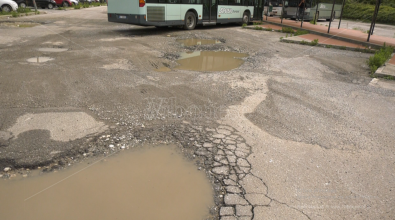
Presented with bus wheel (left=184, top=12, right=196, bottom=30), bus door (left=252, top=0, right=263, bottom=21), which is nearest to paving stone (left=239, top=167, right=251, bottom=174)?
bus wheel (left=184, top=12, right=196, bottom=30)

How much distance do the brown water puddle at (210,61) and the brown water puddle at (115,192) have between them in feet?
15.0

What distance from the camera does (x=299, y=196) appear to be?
120 inches

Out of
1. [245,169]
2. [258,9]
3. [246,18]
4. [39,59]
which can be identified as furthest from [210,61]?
[258,9]

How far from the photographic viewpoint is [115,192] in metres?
3.09

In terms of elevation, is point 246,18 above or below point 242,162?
above

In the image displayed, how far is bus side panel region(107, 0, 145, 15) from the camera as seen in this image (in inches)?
487

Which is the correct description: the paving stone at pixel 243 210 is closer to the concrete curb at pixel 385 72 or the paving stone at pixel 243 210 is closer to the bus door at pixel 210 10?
the concrete curb at pixel 385 72

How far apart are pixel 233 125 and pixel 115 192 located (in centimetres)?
216

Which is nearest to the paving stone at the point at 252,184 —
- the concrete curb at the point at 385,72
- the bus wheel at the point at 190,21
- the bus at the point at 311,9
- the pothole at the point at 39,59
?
the concrete curb at the point at 385,72

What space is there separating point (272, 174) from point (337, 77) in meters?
5.19

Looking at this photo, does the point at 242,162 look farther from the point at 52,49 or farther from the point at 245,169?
the point at 52,49

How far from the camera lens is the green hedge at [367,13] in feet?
90.0

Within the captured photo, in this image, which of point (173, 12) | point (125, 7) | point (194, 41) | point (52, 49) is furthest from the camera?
point (173, 12)

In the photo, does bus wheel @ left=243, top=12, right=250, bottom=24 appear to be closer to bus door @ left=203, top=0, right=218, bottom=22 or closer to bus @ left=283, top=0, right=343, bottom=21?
bus door @ left=203, top=0, right=218, bottom=22
